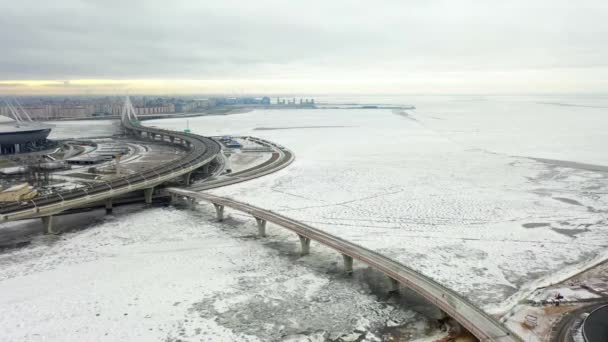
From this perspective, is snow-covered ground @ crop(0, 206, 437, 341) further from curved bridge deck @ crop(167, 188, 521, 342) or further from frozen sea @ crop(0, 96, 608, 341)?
curved bridge deck @ crop(167, 188, 521, 342)

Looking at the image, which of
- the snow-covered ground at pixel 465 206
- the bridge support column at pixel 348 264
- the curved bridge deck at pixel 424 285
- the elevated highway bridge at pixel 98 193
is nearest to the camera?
the curved bridge deck at pixel 424 285

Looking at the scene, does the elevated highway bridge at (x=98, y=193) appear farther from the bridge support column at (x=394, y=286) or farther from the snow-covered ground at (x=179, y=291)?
the bridge support column at (x=394, y=286)

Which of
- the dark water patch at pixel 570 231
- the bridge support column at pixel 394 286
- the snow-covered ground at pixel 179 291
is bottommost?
the snow-covered ground at pixel 179 291

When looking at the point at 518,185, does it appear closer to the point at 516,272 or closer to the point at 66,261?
the point at 516,272

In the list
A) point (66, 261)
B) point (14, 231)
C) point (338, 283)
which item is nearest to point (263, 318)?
point (338, 283)

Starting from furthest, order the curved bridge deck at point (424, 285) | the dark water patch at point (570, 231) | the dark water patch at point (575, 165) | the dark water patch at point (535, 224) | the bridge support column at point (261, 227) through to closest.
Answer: the dark water patch at point (575, 165), the dark water patch at point (535, 224), the bridge support column at point (261, 227), the dark water patch at point (570, 231), the curved bridge deck at point (424, 285)

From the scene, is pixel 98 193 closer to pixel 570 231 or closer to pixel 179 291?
pixel 179 291

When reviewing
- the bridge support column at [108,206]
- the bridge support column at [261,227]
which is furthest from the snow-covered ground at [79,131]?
the bridge support column at [261,227]

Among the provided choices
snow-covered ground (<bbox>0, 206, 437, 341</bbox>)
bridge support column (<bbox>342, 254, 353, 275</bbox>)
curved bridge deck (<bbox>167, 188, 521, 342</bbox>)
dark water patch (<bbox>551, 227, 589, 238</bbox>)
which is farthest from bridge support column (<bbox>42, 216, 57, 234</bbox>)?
dark water patch (<bbox>551, 227, 589, 238</bbox>)
